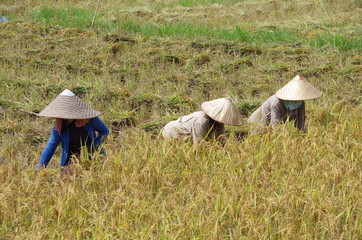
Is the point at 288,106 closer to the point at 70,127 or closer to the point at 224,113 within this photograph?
the point at 224,113

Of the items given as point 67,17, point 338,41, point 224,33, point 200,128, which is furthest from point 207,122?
point 67,17

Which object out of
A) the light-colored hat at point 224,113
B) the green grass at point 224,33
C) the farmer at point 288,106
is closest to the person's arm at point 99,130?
the light-colored hat at point 224,113

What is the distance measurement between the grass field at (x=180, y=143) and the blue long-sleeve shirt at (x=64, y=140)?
95mm

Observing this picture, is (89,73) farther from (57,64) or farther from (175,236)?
(175,236)

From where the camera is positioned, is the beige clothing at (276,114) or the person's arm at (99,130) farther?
the beige clothing at (276,114)

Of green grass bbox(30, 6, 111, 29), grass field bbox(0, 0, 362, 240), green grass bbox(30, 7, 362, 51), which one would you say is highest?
green grass bbox(30, 6, 111, 29)

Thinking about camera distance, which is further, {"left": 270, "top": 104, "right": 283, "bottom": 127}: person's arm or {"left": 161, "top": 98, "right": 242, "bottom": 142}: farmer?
{"left": 270, "top": 104, "right": 283, "bottom": 127}: person's arm

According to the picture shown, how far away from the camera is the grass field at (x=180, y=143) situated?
2.84 meters

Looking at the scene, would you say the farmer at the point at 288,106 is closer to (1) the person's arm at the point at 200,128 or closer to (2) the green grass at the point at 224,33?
(1) the person's arm at the point at 200,128

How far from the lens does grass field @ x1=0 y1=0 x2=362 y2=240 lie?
284cm

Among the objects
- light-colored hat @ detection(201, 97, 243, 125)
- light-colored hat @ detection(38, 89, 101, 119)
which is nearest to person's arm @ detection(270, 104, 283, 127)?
light-colored hat @ detection(201, 97, 243, 125)

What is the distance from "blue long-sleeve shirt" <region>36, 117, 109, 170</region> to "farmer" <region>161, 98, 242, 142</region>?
0.48m

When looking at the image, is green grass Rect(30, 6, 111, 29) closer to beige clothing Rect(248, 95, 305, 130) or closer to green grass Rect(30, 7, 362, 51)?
green grass Rect(30, 7, 362, 51)

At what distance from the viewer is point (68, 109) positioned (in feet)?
11.2
